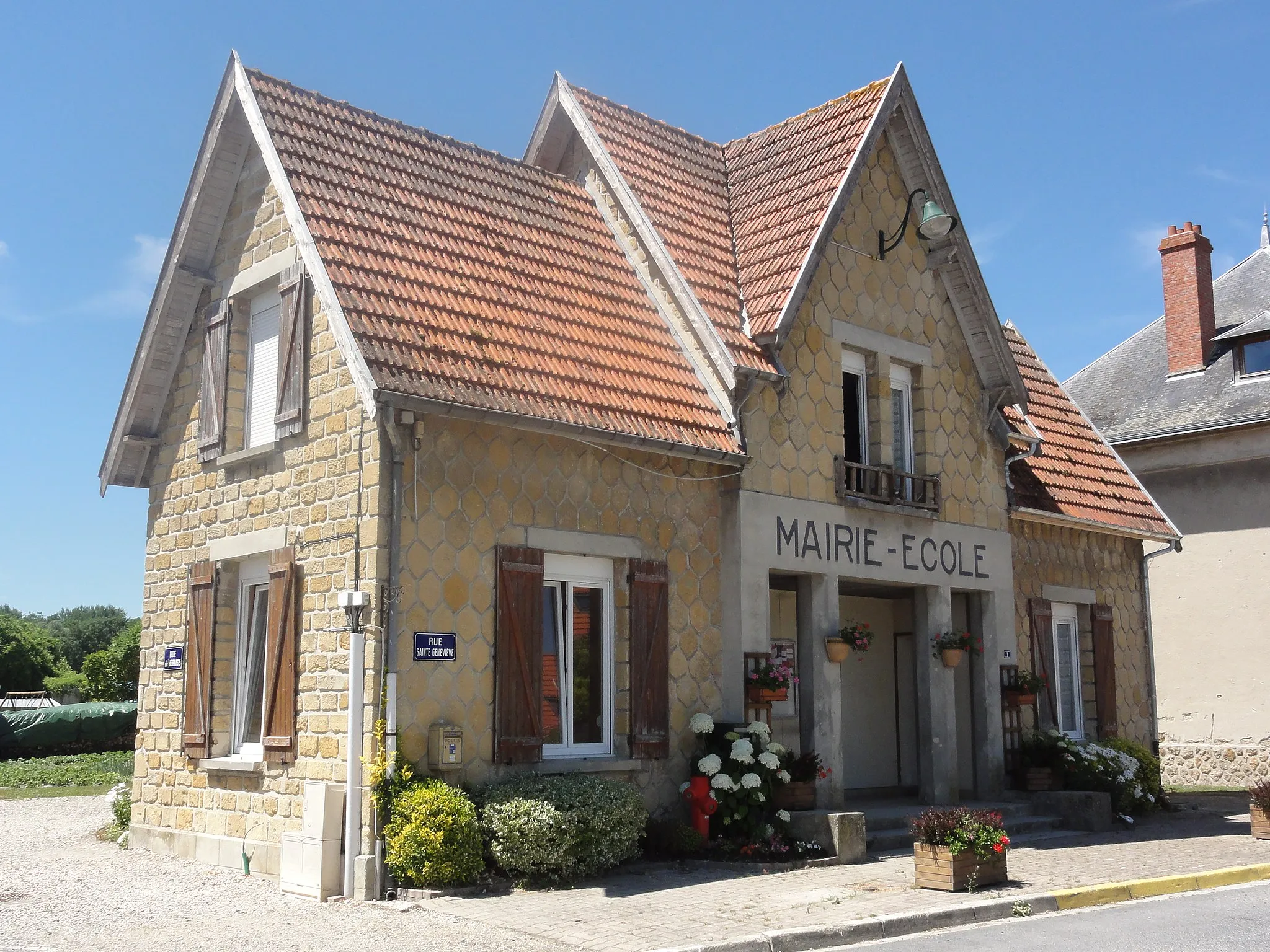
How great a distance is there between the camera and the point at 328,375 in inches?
451

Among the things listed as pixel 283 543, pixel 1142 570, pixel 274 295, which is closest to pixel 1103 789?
pixel 1142 570

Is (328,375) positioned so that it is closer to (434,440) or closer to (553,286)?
(434,440)

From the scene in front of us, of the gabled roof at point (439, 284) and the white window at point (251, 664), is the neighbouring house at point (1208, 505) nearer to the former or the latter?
the gabled roof at point (439, 284)

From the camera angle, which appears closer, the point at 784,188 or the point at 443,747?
the point at 443,747

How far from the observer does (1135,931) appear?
29.0 ft

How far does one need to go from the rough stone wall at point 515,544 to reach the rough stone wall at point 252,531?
428mm

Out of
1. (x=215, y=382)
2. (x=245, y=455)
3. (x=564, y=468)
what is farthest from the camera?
(x=215, y=382)

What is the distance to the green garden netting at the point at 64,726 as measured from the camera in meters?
26.4

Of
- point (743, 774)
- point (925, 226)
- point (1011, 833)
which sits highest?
point (925, 226)

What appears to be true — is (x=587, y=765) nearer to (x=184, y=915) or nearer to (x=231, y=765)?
(x=231, y=765)

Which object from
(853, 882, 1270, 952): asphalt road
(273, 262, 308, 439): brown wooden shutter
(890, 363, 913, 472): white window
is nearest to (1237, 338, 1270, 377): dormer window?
(890, 363, 913, 472): white window

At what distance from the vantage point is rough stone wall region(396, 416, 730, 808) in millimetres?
10453

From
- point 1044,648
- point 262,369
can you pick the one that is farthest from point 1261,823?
point 262,369

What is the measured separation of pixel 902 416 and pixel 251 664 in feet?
26.2
